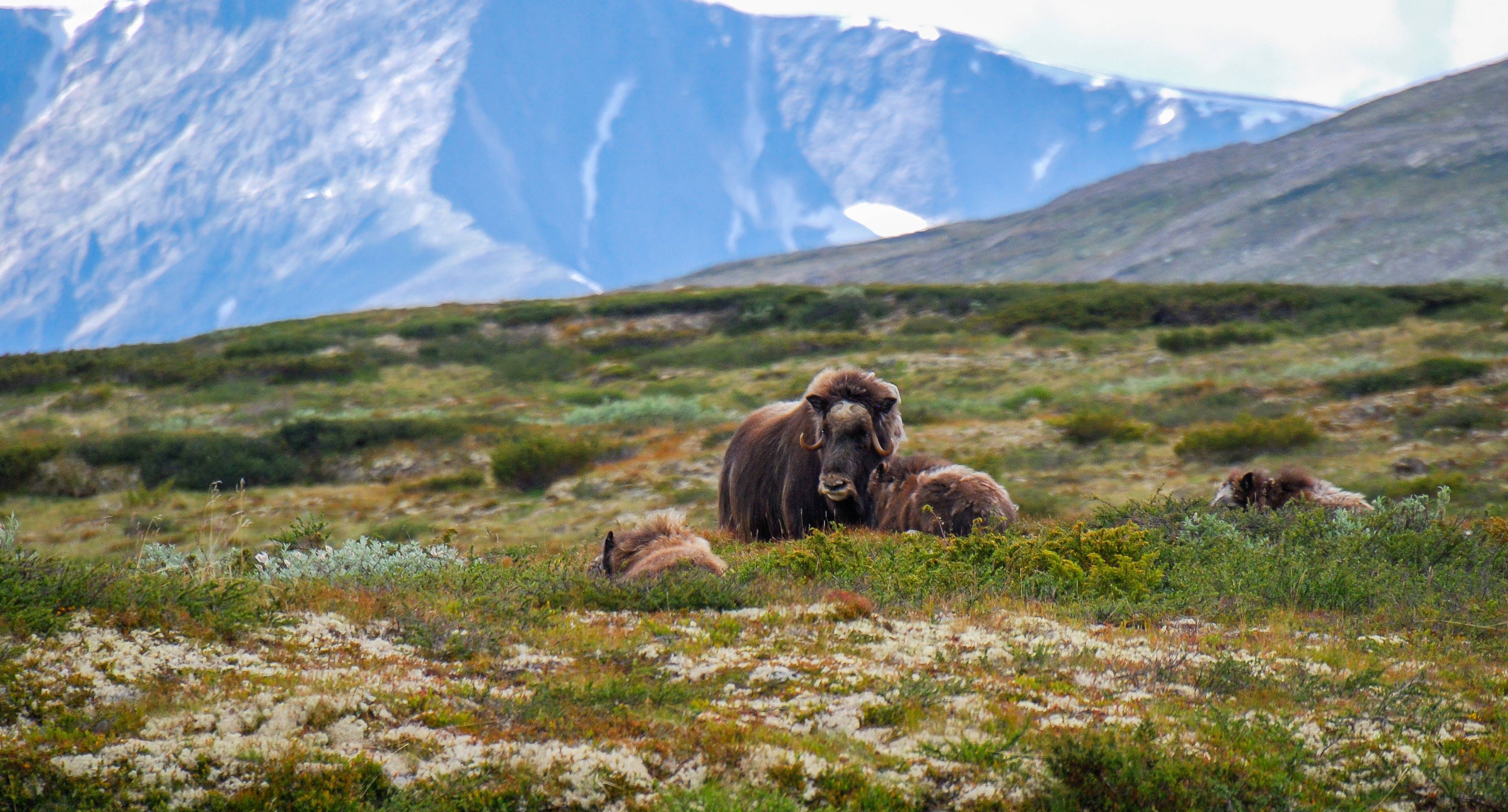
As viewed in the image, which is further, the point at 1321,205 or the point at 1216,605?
the point at 1321,205

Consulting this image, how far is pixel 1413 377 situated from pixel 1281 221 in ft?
308

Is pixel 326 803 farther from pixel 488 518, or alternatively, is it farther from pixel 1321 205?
pixel 1321 205

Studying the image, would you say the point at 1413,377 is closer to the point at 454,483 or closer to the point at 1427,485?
the point at 1427,485

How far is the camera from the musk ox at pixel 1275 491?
11.3m

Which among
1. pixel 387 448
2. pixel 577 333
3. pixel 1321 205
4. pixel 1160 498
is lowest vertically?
pixel 1160 498

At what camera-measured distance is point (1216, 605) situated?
7.07 metres

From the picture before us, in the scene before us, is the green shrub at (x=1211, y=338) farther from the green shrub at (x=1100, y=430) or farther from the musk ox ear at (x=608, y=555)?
the musk ox ear at (x=608, y=555)

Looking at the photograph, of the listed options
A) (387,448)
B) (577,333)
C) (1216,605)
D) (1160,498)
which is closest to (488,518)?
(387,448)

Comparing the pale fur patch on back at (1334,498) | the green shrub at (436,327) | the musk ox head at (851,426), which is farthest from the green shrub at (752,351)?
the pale fur patch on back at (1334,498)

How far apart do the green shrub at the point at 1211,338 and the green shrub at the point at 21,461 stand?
30.4 m

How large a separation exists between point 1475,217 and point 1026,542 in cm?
9955

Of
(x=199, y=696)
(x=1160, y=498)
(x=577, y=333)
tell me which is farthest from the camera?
(x=577, y=333)

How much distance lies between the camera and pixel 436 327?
45.1 m

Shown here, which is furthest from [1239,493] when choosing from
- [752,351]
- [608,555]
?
[752,351]
